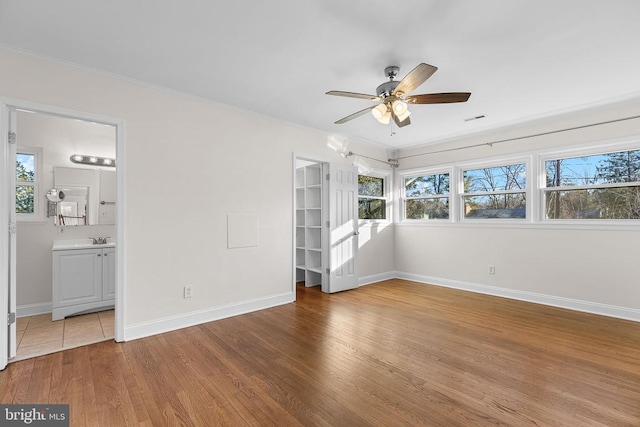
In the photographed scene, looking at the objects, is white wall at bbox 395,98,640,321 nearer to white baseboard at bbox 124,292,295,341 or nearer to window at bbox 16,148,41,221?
white baseboard at bbox 124,292,295,341

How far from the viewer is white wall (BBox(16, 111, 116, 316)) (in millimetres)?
3707

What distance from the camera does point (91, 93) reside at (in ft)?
9.24

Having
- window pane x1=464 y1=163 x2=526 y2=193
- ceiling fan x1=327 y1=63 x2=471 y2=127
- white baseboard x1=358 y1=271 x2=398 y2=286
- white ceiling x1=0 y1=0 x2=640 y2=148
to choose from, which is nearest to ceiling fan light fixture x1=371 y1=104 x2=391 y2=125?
ceiling fan x1=327 y1=63 x2=471 y2=127

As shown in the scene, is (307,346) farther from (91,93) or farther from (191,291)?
(91,93)

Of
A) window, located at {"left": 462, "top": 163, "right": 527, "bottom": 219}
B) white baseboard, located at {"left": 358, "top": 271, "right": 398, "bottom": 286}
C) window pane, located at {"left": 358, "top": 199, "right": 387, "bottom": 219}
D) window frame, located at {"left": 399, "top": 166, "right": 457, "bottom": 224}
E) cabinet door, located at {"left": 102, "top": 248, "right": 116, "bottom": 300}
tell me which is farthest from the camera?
window pane, located at {"left": 358, "top": 199, "right": 387, "bottom": 219}

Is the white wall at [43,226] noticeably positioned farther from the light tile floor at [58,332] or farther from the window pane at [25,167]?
the light tile floor at [58,332]

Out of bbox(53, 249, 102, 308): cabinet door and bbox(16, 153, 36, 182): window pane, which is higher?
bbox(16, 153, 36, 182): window pane

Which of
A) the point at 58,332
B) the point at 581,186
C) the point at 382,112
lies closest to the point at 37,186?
the point at 58,332

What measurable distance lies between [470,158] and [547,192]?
120 cm

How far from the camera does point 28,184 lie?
3805mm

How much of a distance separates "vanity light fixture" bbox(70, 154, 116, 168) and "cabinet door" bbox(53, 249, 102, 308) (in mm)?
1320

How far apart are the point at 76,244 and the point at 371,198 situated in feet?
15.5

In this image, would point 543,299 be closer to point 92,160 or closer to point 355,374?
point 355,374

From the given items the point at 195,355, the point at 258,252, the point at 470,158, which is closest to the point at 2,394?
the point at 195,355
